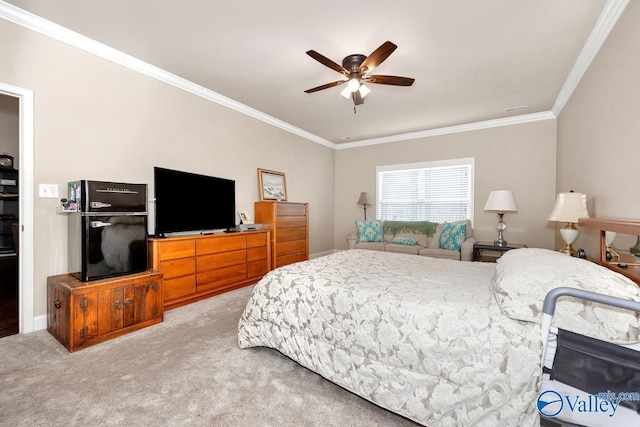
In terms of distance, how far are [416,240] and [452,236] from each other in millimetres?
665

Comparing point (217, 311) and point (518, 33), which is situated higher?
point (518, 33)

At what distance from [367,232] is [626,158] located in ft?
12.2

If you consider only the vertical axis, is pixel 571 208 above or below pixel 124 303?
above

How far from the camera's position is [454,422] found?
4.22ft

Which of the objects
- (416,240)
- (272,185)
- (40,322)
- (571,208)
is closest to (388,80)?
(571,208)

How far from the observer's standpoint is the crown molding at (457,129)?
450 cm

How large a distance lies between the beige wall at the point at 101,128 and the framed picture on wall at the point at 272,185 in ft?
0.78

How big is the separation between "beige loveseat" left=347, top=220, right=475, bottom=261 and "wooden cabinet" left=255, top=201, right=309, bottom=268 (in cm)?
110

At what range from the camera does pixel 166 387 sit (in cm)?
168

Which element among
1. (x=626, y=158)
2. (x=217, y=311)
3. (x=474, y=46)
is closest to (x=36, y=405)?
(x=217, y=311)

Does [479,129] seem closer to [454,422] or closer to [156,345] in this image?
[454,422]

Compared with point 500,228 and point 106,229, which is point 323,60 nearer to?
point 106,229

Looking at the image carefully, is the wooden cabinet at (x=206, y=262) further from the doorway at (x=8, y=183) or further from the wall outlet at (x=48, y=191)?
the doorway at (x=8, y=183)

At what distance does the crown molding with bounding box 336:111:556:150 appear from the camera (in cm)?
450
